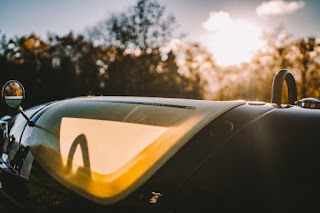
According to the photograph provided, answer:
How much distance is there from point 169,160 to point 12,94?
178 cm

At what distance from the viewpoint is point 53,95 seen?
2352 centimetres

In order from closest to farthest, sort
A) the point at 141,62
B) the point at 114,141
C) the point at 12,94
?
the point at 114,141 → the point at 12,94 → the point at 141,62

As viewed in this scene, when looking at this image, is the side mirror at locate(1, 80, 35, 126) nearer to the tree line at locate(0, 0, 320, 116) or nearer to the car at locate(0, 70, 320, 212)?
the car at locate(0, 70, 320, 212)

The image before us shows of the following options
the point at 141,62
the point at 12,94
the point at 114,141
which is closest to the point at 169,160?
the point at 114,141

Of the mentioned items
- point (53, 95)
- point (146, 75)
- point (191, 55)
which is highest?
point (191, 55)

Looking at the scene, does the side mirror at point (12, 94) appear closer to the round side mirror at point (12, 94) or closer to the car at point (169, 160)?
the round side mirror at point (12, 94)

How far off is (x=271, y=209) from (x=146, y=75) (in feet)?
105

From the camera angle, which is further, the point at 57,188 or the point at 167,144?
the point at 57,188

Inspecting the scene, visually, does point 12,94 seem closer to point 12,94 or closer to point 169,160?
point 12,94

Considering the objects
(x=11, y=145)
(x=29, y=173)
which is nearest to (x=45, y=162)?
(x=29, y=173)

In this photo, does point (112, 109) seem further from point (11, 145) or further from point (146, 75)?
point (146, 75)

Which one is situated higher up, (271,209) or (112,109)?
(112,109)

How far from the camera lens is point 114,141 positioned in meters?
1.52

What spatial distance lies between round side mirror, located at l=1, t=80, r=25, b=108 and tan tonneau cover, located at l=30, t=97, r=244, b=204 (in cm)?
48
